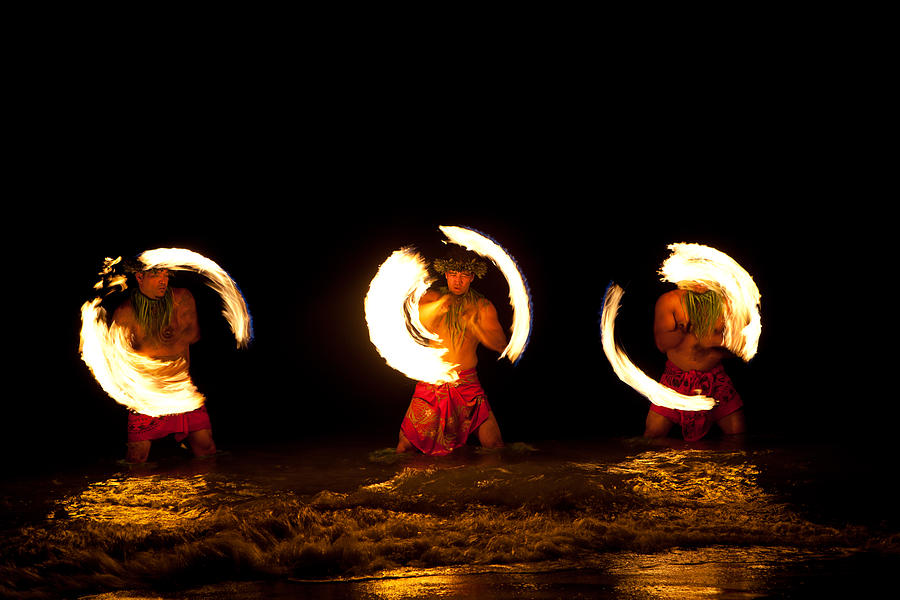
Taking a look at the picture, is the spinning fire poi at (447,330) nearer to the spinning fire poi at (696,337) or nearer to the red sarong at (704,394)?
the spinning fire poi at (696,337)

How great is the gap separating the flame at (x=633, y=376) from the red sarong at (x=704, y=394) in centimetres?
10

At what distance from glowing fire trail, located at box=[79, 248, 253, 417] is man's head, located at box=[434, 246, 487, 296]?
146cm

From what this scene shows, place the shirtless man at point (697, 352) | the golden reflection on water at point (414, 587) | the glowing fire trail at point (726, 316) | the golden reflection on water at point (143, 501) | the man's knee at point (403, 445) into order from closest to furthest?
the golden reflection on water at point (414, 587) → the golden reflection on water at point (143, 501) → the man's knee at point (403, 445) → the glowing fire trail at point (726, 316) → the shirtless man at point (697, 352)

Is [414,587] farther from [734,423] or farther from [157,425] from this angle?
[734,423]

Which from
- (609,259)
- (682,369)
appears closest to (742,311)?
(682,369)

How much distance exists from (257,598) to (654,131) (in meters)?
6.23

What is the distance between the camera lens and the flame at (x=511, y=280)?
6.98 meters

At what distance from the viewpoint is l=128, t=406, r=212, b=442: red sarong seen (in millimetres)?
6977

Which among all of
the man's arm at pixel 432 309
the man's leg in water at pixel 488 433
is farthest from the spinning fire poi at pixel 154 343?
the man's leg in water at pixel 488 433

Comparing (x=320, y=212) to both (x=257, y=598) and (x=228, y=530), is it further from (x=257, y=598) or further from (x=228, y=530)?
(x=257, y=598)

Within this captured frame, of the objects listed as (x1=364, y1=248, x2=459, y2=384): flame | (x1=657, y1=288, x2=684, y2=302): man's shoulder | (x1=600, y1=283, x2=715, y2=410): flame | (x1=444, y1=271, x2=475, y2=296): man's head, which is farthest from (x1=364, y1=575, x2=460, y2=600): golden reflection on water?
(x1=657, y1=288, x2=684, y2=302): man's shoulder

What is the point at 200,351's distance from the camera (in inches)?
375

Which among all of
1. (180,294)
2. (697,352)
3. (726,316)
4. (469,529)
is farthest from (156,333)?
(726,316)

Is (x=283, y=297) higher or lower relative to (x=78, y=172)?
lower
